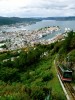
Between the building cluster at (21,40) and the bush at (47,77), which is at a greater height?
the bush at (47,77)

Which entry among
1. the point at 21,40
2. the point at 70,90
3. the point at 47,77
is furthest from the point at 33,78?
the point at 21,40

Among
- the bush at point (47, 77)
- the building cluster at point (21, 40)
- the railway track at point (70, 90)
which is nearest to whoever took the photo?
the railway track at point (70, 90)

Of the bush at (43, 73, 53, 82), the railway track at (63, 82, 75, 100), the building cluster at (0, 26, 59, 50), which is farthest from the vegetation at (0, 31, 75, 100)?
the building cluster at (0, 26, 59, 50)

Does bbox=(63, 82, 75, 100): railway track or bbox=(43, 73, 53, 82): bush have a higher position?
bbox=(63, 82, 75, 100): railway track

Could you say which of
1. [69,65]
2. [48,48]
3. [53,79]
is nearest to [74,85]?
[53,79]

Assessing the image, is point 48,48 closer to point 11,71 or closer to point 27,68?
point 27,68

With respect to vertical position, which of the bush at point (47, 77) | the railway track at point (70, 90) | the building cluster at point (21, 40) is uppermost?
the railway track at point (70, 90)

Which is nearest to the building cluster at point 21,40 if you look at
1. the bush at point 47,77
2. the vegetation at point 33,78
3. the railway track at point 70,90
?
the vegetation at point 33,78

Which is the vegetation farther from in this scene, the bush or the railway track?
the railway track

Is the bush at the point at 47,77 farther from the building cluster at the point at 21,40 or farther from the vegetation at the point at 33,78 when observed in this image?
the building cluster at the point at 21,40

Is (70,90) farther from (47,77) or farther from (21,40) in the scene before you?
(21,40)

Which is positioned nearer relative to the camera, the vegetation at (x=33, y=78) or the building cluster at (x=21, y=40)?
the vegetation at (x=33, y=78)
